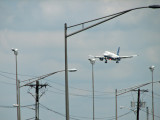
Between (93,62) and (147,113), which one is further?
(147,113)

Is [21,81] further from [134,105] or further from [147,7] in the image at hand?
[134,105]

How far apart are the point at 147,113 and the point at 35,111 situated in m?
81.9

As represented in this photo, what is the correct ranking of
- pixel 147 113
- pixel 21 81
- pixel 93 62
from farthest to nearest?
pixel 147 113
pixel 93 62
pixel 21 81

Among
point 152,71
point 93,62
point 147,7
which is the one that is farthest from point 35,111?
point 147,7

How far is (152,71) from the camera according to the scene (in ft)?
274

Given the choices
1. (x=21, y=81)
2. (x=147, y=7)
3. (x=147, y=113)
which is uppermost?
(x=147, y=7)

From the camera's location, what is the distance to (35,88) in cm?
6856

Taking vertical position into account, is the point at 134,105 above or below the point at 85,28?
below


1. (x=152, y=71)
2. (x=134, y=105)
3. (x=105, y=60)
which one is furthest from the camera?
(x=105, y=60)

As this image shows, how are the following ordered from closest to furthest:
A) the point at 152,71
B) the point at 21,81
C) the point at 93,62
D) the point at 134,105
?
the point at 21,81 → the point at 93,62 → the point at 152,71 → the point at 134,105

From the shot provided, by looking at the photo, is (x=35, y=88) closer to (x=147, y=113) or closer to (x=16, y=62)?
(x=16, y=62)

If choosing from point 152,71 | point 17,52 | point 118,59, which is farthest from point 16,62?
point 118,59

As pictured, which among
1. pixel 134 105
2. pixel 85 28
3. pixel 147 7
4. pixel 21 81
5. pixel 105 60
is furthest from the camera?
pixel 105 60

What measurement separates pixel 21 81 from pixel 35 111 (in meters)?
19.3
